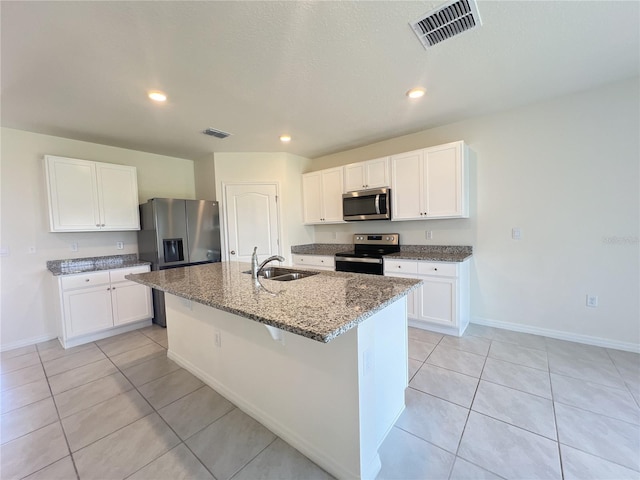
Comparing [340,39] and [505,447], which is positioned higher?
[340,39]

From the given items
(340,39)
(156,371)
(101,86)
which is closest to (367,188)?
(340,39)

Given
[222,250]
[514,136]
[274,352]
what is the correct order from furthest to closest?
[222,250]
[514,136]
[274,352]

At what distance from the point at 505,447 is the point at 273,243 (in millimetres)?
3572

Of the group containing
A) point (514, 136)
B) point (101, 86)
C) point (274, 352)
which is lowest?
point (274, 352)

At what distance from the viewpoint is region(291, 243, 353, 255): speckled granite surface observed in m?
4.39

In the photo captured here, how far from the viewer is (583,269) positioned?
2676 millimetres

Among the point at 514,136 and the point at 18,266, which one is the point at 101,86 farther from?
the point at 514,136

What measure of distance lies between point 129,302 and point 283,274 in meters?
2.37

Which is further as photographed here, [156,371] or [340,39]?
[156,371]

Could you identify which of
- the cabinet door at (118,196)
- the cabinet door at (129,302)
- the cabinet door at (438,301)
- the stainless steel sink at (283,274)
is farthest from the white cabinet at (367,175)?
the cabinet door at (129,302)

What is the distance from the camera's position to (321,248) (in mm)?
4746

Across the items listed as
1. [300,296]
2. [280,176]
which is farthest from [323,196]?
[300,296]

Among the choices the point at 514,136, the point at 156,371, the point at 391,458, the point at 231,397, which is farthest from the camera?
the point at 514,136

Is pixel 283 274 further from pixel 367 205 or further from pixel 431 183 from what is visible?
pixel 431 183
